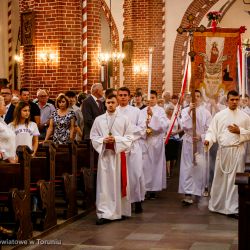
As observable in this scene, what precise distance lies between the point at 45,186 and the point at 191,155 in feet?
11.8

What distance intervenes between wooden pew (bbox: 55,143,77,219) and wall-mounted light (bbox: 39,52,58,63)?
398cm

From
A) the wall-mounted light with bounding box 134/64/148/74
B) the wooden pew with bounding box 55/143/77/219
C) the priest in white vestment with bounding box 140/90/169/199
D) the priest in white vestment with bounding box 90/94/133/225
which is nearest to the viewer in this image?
the priest in white vestment with bounding box 90/94/133/225

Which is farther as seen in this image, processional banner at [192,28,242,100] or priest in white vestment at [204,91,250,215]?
processional banner at [192,28,242,100]

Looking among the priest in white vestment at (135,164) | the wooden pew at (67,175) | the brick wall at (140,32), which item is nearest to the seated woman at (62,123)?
the wooden pew at (67,175)

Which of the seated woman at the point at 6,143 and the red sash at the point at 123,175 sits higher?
the seated woman at the point at 6,143

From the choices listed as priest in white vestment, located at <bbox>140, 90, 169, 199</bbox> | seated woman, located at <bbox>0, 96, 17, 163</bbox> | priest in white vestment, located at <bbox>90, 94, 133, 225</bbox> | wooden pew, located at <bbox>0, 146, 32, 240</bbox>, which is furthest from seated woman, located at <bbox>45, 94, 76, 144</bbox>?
seated woman, located at <bbox>0, 96, 17, 163</bbox>

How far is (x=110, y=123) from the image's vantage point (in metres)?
9.77

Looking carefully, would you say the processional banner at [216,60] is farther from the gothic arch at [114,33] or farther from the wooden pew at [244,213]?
the gothic arch at [114,33]

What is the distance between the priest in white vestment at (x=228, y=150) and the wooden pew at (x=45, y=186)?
2.56 metres

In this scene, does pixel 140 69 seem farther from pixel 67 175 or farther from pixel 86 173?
pixel 67 175

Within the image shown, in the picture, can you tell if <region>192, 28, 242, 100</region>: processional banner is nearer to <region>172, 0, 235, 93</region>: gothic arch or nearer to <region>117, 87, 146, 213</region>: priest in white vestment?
<region>117, 87, 146, 213</region>: priest in white vestment

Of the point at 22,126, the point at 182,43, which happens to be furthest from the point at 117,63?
the point at 22,126

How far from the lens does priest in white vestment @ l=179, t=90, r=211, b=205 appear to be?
11.3 meters

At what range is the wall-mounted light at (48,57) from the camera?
13820mm
